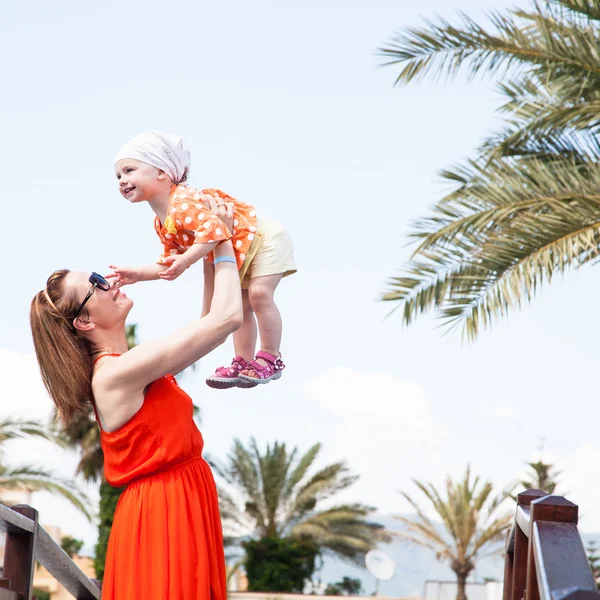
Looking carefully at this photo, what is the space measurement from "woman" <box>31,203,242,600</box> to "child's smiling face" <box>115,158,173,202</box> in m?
0.22

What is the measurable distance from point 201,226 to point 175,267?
0.57 ft

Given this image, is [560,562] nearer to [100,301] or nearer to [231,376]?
[231,376]

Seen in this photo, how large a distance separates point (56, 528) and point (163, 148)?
4048cm

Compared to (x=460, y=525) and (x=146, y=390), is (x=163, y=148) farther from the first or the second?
(x=460, y=525)

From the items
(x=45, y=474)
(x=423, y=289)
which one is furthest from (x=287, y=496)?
(x=423, y=289)

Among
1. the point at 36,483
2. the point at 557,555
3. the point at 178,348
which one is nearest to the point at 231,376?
the point at 178,348

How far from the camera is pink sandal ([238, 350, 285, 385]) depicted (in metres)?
3.77

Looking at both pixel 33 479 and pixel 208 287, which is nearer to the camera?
pixel 208 287

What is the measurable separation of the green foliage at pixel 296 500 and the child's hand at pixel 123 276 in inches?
1017

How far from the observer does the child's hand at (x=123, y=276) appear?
11.7ft

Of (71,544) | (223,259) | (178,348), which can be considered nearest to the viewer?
(178,348)

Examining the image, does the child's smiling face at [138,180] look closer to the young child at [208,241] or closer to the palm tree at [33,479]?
the young child at [208,241]

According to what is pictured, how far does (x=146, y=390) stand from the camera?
3.50m

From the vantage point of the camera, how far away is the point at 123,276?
11.8 feet
